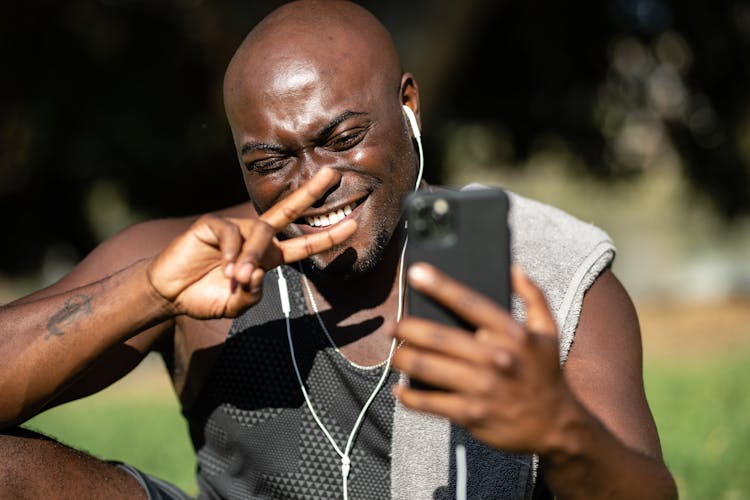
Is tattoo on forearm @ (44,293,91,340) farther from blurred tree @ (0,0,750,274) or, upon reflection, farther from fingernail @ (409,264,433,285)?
blurred tree @ (0,0,750,274)

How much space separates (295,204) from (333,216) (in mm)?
459

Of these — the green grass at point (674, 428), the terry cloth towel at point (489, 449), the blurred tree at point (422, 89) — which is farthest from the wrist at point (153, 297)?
the blurred tree at point (422, 89)

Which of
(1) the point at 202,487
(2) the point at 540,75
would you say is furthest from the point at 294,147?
(2) the point at 540,75

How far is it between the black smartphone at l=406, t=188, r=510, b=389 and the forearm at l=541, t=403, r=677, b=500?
241 millimetres

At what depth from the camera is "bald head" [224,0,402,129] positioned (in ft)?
8.43

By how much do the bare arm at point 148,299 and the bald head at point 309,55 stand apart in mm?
525

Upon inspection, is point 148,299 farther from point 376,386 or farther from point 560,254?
point 560,254

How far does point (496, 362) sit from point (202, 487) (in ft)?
5.68

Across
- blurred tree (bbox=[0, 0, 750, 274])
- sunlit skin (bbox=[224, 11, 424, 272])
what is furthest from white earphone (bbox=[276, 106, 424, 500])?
blurred tree (bbox=[0, 0, 750, 274])

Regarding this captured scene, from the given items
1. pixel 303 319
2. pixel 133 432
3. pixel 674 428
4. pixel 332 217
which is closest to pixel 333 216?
pixel 332 217

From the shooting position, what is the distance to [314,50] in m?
2.61

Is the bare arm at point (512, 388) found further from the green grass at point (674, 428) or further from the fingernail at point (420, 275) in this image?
the green grass at point (674, 428)

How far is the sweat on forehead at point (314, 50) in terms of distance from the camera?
8.48 feet

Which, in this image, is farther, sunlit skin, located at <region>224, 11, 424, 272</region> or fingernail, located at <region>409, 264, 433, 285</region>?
sunlit skin, located at <region>224, 11, 424, 272</region>
